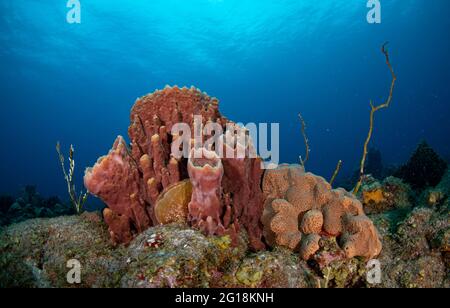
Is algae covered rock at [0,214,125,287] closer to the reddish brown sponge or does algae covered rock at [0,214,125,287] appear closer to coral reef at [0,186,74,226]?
the reddish brown sponge

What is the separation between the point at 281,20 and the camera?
44.1 m

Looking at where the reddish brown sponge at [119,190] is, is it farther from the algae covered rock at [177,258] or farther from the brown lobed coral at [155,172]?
the algae covered rock at [177,258]

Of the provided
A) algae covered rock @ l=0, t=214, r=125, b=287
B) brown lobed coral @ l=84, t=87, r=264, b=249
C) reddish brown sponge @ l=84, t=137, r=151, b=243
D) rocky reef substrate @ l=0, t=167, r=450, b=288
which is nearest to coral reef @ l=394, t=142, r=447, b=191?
rocky reef substrate @ l=0, t=167, r=450, b=288

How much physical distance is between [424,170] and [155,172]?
5.96m

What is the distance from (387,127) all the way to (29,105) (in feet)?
411

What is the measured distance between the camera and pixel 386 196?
537 cm

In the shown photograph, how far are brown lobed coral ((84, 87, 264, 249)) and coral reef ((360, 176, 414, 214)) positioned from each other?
287cm

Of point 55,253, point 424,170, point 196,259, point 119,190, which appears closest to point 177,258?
point 196,259

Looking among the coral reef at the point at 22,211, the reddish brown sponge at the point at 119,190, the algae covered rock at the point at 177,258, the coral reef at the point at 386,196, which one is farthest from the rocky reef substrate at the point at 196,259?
the coral reef at the point at 22,211

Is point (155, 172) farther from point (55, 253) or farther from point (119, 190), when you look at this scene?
point (55, 253)

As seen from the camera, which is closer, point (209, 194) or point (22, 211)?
point (209, 194)

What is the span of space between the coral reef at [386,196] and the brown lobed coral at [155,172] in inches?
113

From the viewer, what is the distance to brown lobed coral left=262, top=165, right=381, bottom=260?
315 centimetres
